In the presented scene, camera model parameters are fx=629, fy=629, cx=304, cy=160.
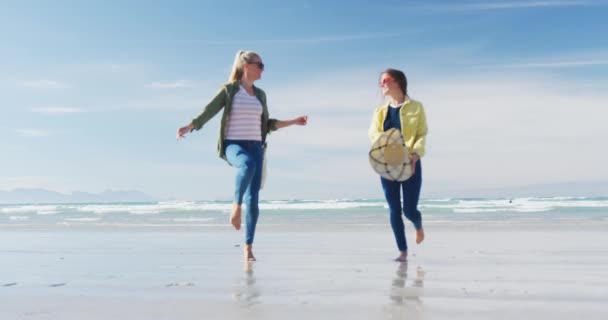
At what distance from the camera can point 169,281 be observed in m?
4.60

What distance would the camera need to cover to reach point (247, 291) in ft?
13.1

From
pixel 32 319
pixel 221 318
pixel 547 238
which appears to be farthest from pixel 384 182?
pixel 547 238

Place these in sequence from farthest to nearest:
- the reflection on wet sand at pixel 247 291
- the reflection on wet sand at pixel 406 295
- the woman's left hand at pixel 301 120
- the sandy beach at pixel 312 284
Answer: the woman's left hand at pixel 301 120 < the reflection on wet sand at pixel 247 291 < the sandy beach at pixel 312 284 < the reflection on wet sand at pixel 406 295

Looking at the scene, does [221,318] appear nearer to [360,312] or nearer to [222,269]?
[360,312]

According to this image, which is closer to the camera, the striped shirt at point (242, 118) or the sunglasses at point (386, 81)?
the sunglasses at point (386, 81)

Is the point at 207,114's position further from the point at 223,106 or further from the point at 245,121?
the point at 245,121

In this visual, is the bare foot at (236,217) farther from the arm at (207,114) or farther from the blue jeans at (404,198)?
the blue jeans at (404,198)

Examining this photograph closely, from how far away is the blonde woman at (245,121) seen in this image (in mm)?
5656

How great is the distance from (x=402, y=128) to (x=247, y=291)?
2.33m

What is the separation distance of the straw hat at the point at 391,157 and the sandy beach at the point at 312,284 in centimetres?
81

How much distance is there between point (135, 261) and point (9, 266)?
1156mm

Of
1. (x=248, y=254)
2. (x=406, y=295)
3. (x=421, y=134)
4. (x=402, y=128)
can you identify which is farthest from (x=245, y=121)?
(x=406, y=295)

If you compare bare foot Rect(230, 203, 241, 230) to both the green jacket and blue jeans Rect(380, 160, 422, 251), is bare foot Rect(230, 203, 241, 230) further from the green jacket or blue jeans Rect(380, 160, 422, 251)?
blue jeans Rect(380, 160, 422, 251)

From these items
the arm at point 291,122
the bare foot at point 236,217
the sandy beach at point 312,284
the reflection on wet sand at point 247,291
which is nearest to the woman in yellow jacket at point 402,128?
the sandy beach at point 312,284
